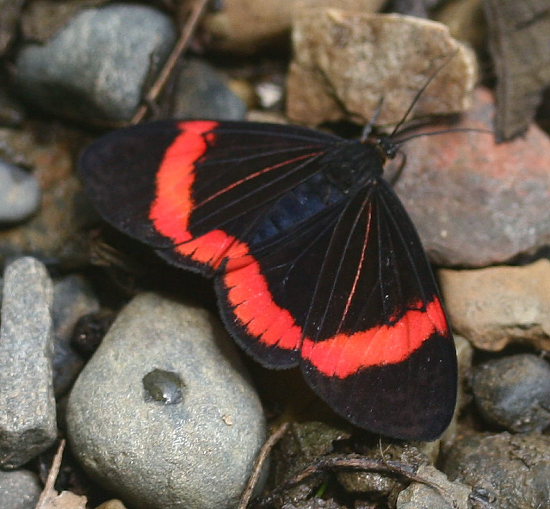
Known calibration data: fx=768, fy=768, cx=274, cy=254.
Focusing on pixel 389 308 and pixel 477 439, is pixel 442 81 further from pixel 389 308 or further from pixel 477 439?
pixel 477 439

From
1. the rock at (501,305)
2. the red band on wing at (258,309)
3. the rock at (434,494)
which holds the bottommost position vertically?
the rock at (434,494)

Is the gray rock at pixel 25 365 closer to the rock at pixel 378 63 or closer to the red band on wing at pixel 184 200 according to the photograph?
the red band on wing at pixel 184 200

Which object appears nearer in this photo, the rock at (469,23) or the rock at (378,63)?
the rock at (378,63)

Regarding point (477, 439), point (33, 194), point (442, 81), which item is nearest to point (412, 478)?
point (477, 439)

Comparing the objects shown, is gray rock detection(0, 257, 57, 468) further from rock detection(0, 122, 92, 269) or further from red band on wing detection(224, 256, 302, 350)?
red band on wing detection(224, 256, 302, 350)

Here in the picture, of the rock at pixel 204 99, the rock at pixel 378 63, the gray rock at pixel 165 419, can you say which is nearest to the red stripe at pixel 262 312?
the gray rock at pixel 165 419

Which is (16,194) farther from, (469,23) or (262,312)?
(469,23)
